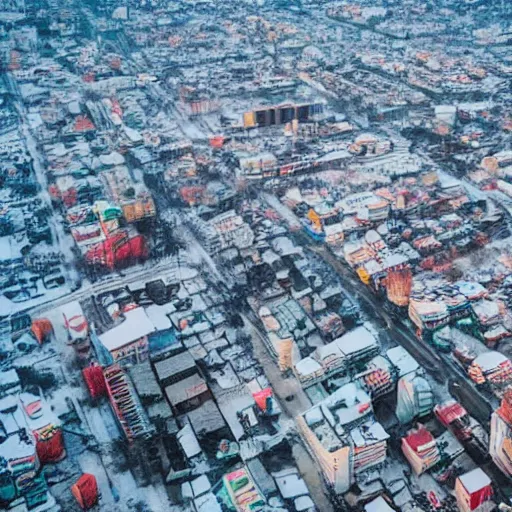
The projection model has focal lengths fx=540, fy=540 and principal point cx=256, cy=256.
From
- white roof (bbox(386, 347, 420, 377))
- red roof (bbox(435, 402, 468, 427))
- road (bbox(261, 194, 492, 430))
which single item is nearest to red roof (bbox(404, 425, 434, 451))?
red roof (bbox(435, 402, 468, 427))

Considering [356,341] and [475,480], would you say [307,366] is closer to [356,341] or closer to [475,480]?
[356,341]

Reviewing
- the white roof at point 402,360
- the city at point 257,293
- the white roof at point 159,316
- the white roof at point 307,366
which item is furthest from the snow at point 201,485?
the white roof at point 402,360

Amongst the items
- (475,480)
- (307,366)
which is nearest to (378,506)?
(475,480)

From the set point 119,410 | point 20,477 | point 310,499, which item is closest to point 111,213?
point 119,410

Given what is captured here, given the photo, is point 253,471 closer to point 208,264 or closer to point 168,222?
point 208,264

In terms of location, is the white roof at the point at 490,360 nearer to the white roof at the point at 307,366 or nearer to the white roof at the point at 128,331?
the white roof at the point at 307,366

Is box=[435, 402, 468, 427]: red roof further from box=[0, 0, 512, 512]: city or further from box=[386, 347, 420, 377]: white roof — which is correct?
box=[386, 347, 420, 377]: white roof

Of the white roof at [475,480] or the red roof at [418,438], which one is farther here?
the red roof at [418,438]
